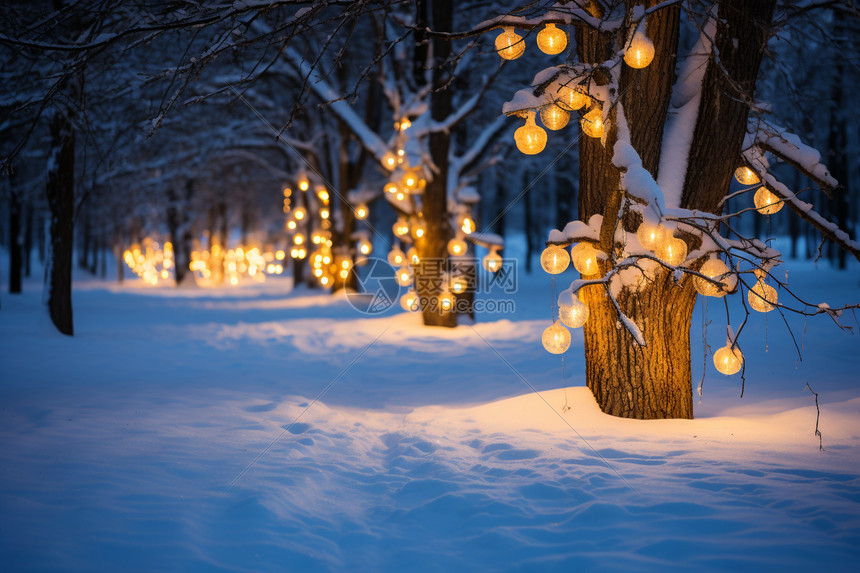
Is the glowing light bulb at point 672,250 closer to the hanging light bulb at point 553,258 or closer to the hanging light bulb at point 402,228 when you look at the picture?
the hanging light bulb at point 553,258

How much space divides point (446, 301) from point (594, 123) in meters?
6.80

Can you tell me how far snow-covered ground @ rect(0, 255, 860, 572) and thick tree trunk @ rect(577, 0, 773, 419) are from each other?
1.05ft

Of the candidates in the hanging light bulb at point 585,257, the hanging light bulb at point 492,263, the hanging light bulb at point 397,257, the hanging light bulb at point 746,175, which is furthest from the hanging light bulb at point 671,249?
the hanging light bulb at point 397,257

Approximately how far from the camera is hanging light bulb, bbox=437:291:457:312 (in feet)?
35.7

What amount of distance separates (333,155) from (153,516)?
60.9ft

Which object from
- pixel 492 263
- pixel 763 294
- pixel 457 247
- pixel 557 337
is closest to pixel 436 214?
pixel 457 247

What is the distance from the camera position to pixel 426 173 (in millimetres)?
11031

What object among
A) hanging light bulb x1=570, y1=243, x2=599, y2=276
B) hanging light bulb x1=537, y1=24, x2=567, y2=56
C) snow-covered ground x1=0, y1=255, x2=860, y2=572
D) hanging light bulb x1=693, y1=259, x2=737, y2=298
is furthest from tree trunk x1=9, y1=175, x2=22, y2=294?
hanging light bulb x1=693, y1=259, x2=737, y2=298

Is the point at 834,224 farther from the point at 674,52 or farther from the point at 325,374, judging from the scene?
the point at 325,374

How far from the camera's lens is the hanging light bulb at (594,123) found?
4336 mm

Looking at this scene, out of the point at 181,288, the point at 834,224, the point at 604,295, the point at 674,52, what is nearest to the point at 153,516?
the point at 604,295

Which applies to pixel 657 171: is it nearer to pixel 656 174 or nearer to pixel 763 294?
pixel 656 174

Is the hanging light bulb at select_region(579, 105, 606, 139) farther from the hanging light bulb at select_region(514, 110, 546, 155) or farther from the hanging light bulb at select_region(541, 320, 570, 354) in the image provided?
the hanging light bulb at select_region(541, 320, 570, 354)

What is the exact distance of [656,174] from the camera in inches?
179
